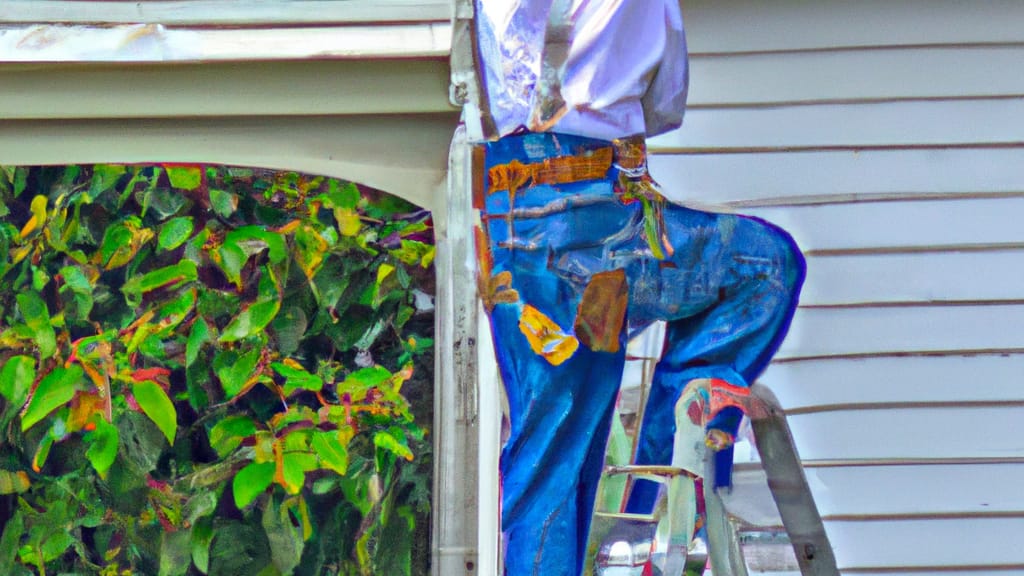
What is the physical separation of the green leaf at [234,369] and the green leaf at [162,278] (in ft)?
0.70

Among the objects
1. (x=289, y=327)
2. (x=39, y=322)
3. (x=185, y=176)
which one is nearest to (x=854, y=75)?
(x=289, y=327)

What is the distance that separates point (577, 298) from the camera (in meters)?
2.32

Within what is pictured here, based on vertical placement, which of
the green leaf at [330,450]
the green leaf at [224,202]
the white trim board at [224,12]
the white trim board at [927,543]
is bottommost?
the white trim board at [927,543]

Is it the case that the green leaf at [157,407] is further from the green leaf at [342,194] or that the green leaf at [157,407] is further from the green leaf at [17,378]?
the green leaf at [342,194]

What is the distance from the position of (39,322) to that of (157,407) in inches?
14.2

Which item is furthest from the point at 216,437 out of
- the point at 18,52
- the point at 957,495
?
the point at 957,495

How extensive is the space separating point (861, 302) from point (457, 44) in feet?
3.49

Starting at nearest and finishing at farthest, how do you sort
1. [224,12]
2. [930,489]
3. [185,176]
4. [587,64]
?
1. [587,64]
2. [930,489]
3. [224,12]
4. [185,176]

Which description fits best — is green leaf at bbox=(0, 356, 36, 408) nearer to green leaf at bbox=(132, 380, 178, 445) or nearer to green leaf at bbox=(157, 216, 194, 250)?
green leaf at bbox=(132, 380, 178, 445)

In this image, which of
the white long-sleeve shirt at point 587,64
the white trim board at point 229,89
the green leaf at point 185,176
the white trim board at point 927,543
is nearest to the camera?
the white long-sleeve shirt at point 587,64

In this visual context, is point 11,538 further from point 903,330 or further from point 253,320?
point 903,330

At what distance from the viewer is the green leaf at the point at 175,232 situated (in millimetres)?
3398

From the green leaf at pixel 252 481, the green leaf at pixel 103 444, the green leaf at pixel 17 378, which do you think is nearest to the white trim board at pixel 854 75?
the green leaf at pixel 252 481

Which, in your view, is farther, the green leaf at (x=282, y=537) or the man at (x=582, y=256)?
the green leaf at (x=282, y=537)
